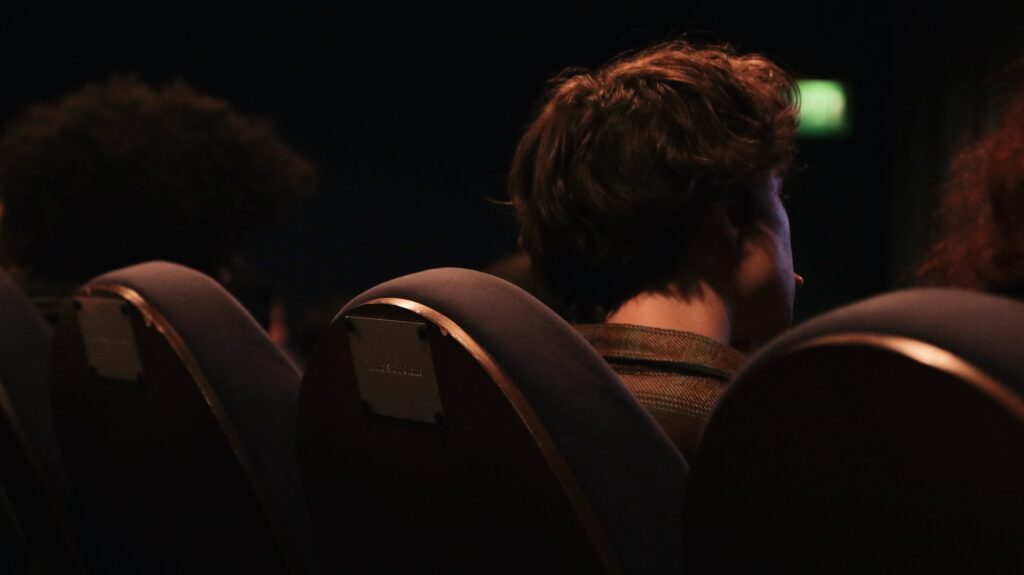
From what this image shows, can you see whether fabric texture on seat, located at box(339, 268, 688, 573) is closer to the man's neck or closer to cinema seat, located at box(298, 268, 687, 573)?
cinema seat, located at box(298, 268, 687, 573)

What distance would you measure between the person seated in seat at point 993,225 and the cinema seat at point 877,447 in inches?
6.3

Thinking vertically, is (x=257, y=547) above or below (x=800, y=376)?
below

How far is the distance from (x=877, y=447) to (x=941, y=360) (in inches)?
2.3

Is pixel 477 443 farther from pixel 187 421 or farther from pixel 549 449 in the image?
pixel 187 421

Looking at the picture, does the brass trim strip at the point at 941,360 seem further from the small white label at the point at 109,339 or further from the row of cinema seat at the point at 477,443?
the small white label at the point at 109,339

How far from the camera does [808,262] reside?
18.5 feet

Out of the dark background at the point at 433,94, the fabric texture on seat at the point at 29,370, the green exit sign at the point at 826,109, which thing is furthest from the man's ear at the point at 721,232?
the green exit sign at the point at 826,109

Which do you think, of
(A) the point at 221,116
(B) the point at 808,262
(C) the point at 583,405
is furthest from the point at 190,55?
(C) the point at 583,405

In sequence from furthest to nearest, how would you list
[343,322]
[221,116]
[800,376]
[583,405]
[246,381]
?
[221,116] → [246,381] → [343,322] → [583,405] → [800,376]

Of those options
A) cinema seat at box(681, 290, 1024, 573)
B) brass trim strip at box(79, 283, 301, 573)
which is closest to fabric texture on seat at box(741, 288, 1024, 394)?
cinema seat at box(681, 290, 1024, 573)

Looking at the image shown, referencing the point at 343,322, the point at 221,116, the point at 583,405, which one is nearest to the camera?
the point at 583,405

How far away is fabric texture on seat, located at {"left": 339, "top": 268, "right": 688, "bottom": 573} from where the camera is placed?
0.78 meters

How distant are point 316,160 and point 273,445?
4.34 m

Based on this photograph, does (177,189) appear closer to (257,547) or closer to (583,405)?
(257,547)
